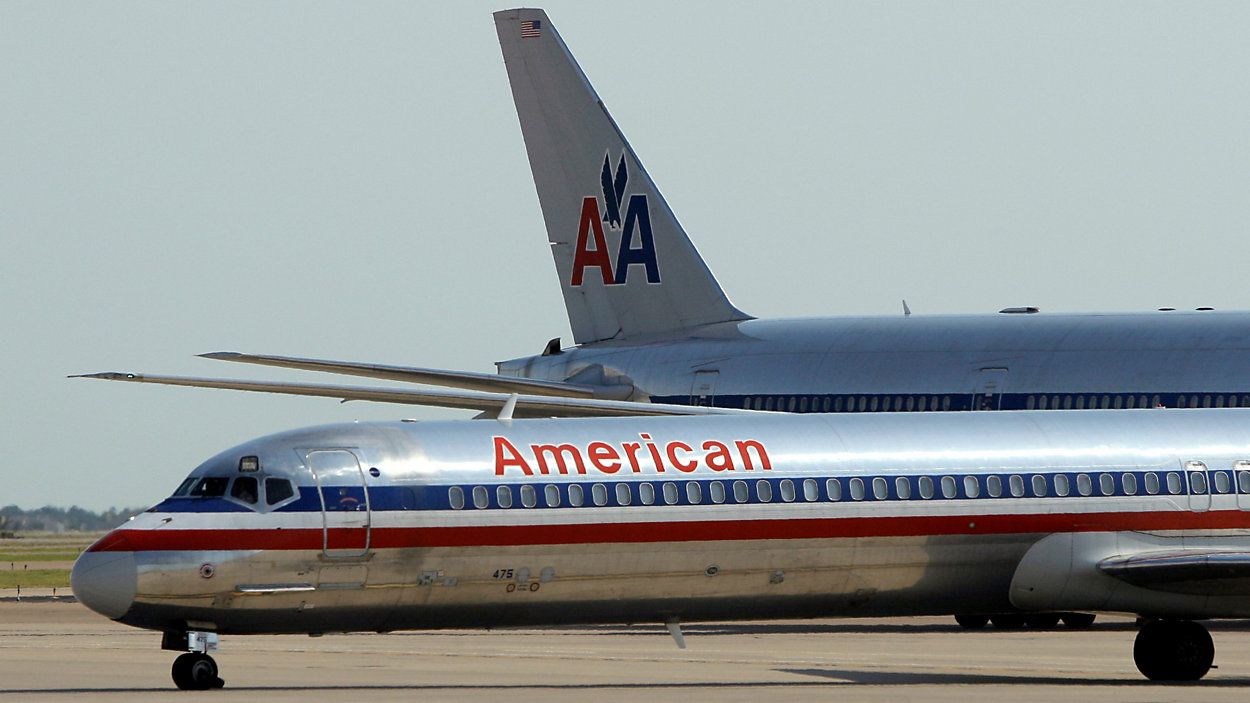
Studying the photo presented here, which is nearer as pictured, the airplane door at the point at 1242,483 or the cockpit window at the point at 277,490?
the cockpit window at the point at 277,490

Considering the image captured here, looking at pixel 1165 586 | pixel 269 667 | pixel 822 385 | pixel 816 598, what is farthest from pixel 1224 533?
pixel 822 385

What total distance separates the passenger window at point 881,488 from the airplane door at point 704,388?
20162 millimetres

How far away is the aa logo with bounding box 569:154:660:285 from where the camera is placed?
53.7 meters

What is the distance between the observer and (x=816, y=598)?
95.9 feet

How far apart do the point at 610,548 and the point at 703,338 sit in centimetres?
2400

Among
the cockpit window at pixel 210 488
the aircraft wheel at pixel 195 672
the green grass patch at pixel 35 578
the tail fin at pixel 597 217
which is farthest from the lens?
the green grass patch at pixel 35 578

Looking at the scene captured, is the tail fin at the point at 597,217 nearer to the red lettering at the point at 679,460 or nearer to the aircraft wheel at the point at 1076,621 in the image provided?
the aircraft wheel at the point at 1076,621

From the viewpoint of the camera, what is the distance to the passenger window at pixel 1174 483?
30.3 meters

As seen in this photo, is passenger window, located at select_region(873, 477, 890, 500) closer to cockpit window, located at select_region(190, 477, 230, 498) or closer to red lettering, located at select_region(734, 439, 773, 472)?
red lettering, located at select_region(734, 439, 773, 472)

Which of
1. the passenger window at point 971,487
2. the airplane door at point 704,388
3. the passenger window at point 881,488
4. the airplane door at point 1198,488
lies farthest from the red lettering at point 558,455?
the airplane door at point 704,388

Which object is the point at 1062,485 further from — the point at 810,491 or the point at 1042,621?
the point at 1042,621

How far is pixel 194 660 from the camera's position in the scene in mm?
27297

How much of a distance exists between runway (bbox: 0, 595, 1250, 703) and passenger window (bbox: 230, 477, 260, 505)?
223cm

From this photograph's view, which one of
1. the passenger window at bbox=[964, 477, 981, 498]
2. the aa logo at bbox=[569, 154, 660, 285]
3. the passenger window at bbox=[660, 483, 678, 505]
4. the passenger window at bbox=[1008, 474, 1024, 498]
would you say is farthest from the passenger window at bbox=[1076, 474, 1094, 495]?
the aa logo at bbox=[569, 154, 660, 285]
